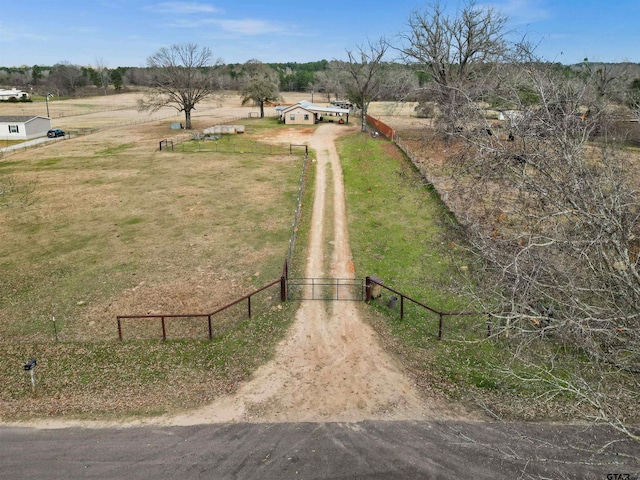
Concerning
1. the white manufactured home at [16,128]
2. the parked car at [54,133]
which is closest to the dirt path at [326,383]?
the parked car at [54,133]

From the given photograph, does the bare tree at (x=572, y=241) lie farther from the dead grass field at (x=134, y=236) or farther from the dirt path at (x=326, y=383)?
the dead grass field at (x=134, y=236)

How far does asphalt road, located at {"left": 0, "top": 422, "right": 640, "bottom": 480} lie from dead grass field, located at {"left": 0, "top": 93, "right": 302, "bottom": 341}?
5573mm

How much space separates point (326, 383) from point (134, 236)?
15702 millimetres

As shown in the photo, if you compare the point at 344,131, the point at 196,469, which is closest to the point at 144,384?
the point at 196,469

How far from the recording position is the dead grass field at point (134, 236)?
17.5 m

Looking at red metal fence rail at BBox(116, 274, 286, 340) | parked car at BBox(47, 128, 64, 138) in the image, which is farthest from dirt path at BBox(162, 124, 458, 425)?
parked car at BBox(47, 128, 64, 138)

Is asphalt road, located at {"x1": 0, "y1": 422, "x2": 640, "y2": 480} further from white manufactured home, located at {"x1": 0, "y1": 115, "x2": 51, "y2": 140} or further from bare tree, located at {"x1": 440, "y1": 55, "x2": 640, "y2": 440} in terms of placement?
white manufactured home, located at {"x1": 0, "y1": 115, "x2": 51, "y2": 140}

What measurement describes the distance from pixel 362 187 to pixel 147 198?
15.1 meters

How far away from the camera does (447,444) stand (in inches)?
416

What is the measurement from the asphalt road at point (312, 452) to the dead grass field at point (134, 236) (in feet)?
18.3

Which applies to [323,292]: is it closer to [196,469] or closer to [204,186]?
[196,469]

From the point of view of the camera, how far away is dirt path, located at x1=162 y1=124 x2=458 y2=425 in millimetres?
11789

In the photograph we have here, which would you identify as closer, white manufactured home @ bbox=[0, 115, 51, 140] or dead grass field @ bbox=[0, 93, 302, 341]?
dead grass field @ bbox=[0, 93, 302, 341]

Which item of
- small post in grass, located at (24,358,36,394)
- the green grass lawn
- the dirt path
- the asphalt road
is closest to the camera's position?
the asphalt road
